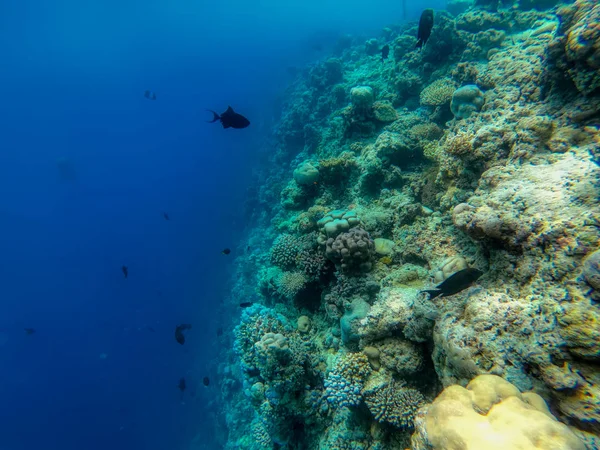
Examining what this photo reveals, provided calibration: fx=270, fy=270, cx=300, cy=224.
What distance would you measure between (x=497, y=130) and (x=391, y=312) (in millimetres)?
3248

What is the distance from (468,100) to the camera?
568 centimetres

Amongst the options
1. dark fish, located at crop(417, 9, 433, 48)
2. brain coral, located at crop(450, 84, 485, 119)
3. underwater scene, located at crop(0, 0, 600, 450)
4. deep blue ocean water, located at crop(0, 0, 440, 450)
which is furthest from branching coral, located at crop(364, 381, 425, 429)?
deep blue ocean water, located at crop(0, 0, 440, 450)

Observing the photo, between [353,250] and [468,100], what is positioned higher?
[468,100]

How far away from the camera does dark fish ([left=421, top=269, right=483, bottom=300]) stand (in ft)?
10.1

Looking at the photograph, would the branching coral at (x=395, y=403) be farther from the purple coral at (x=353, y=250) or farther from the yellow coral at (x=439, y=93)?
the yellow coral at (x=439, y=93)

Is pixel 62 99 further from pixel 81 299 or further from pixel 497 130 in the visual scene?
pixel 497 130

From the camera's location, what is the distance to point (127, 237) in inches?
2425

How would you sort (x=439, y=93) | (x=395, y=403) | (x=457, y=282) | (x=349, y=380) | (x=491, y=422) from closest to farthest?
(x=491, y=422) < (x=457, y=282) < (x=395, y=403) < (x=349, y=380) < (x=439, y=93)

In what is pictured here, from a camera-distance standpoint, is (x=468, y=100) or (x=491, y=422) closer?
(x=491, y=422)

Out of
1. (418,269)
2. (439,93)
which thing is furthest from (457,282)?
(439,93)

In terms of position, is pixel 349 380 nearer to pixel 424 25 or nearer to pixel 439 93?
pixel 424 25

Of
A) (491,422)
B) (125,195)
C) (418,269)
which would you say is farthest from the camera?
(125,195)

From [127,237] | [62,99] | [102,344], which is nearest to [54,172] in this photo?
[62,99]

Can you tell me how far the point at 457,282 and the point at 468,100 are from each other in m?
4.49
